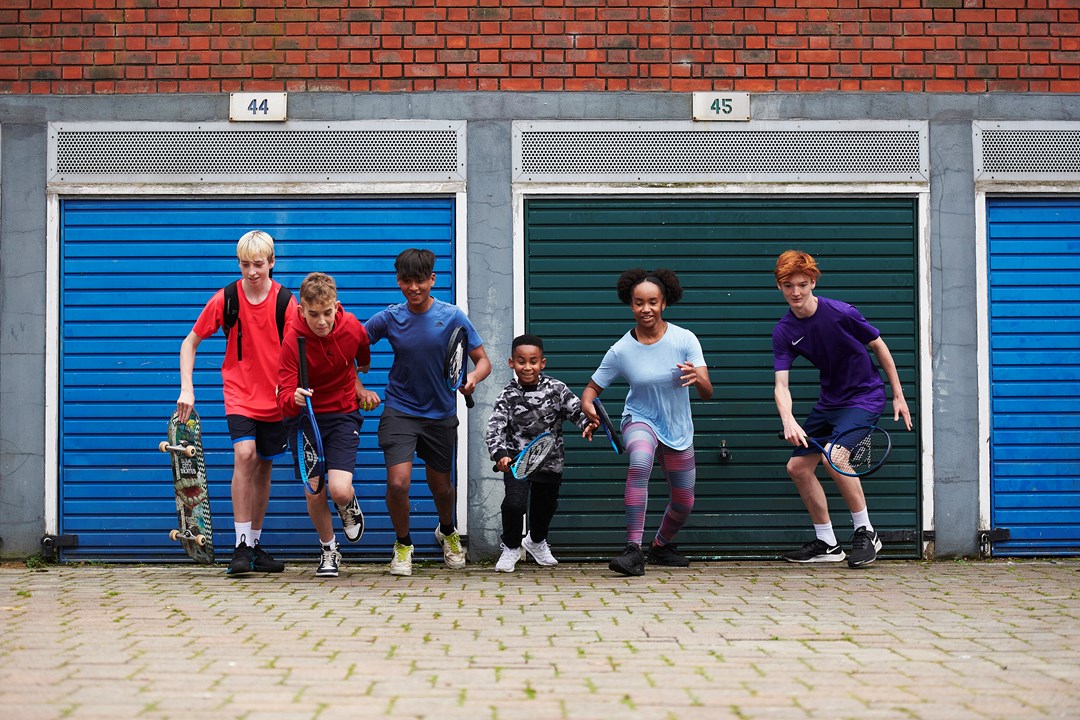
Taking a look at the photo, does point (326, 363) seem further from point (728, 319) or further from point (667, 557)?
point (728, 319)

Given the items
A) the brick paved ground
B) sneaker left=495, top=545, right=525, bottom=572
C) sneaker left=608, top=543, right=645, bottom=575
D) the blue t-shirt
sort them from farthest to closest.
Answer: sneaker left=495, top=545, right=525, bottom=572 < the blue t-shirt < sneaker left=608, top=543, right=645, bottom=575 < the brick paved ground

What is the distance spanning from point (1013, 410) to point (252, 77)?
6.08 metres

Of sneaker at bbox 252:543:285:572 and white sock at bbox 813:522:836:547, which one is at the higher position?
white sock at bbox 813:522:836:547

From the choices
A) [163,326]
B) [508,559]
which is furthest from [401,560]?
[163,326]

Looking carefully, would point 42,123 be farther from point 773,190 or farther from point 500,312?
point 773,190

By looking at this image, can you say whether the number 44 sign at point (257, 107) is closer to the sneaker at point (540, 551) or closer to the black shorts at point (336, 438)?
the black shorts at point (336, 438)

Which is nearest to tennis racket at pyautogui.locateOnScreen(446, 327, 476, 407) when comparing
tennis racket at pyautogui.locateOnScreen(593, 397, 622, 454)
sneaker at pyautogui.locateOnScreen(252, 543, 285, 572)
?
tennis racket at pyautogui.locateOnScreen(593, 397, 622, 454)

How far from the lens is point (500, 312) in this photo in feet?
29.4

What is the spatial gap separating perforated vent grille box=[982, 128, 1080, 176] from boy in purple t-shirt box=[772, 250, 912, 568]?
1898 millimetres

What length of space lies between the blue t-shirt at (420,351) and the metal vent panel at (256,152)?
136cm

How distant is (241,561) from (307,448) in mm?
831

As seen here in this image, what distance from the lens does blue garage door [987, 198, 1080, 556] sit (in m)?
9.03

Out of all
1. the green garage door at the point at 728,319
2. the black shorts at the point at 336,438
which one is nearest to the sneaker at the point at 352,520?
the black shorts at the point at 336,438

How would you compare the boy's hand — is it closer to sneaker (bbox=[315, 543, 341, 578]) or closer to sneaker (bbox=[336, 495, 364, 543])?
sneaker (bbox=[336, 495, 364, 543])
